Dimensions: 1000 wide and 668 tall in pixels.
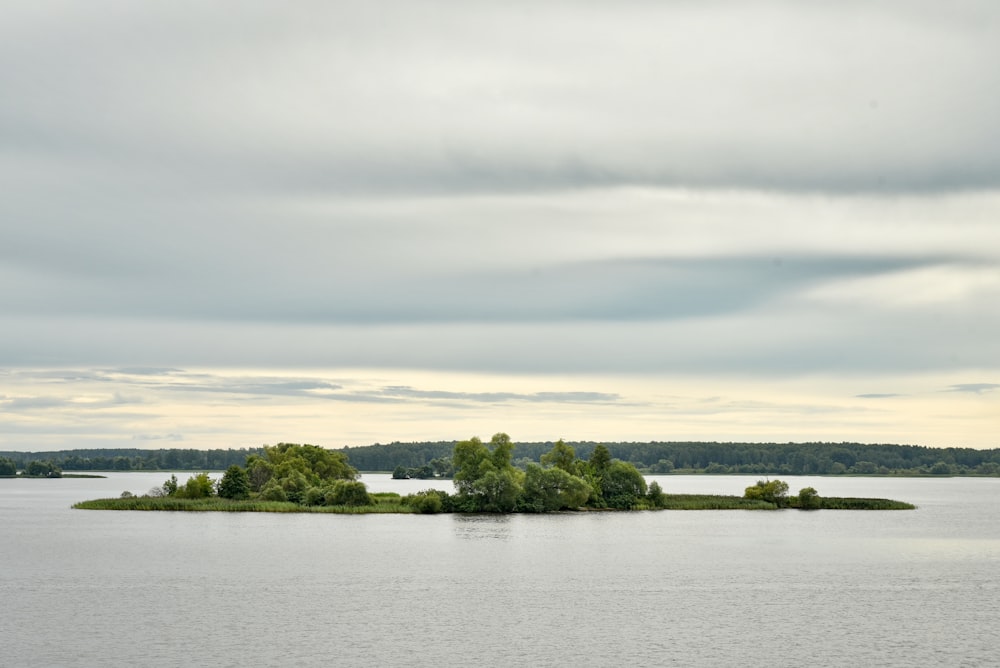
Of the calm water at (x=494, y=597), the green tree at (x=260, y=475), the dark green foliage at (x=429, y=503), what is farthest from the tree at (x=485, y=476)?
the green tree at (x=260, y=475)

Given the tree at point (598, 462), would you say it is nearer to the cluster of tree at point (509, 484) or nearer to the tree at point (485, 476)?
the cluster of tree at point (509, 484)

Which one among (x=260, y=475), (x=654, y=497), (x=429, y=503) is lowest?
(x=429, y=503)

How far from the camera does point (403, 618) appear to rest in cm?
7112

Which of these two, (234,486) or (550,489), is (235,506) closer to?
(234,486)

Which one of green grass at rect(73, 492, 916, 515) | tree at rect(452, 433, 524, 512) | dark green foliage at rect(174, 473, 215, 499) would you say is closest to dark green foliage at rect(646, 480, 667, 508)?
green grass at rect(73, 492, 916, 515)

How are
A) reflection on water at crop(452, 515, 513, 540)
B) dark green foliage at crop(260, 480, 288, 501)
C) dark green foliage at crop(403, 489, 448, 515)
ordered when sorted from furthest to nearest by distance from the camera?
dark green foliage at crop(260, 480, 288, 501), dark green foliage at crop(403, 489, 448, 515), reflection on water at crop(452, 515, 513, 540)

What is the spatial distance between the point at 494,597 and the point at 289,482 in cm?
10178

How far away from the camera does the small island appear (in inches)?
6570

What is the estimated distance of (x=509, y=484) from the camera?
166 m

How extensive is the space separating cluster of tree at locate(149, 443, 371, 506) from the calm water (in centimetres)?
2620

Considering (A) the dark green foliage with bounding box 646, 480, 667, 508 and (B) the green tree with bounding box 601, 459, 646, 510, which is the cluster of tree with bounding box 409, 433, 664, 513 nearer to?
(B) the green tree with bounding box 601, 459, 646, 510

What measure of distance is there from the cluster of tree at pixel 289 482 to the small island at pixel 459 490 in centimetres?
17

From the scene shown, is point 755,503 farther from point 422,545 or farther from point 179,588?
point 179,588

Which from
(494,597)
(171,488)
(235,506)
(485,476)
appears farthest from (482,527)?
(171,488)
